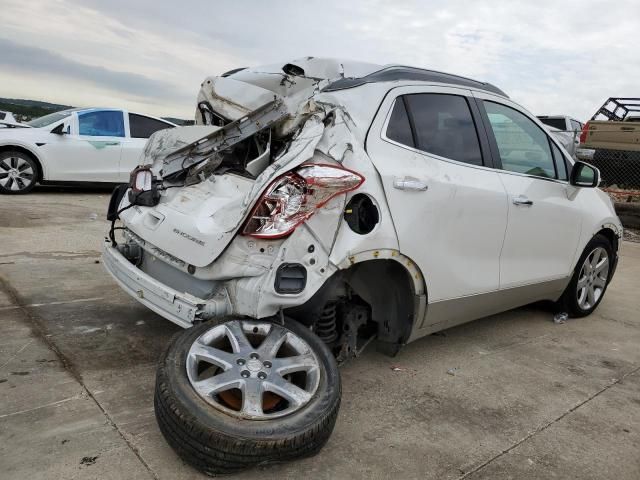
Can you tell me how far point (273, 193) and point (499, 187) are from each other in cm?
169

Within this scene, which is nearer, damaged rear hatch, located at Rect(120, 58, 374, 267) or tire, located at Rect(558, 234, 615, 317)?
damaged rear hatch, located at Rect(120, 58, 374, 267)

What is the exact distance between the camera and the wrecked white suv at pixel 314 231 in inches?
99.6

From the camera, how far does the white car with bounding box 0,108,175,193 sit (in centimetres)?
912

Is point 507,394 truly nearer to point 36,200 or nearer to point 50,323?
point 50,323

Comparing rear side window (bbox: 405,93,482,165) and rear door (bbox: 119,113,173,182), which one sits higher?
rear side window (bbox: 405,93,482,165)

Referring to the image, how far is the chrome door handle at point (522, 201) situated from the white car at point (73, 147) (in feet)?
25.8

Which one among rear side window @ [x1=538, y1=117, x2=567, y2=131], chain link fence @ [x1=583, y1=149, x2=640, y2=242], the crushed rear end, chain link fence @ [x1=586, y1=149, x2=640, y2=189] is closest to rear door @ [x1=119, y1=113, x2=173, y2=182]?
the crushed rear end

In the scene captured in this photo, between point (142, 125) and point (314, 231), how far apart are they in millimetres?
8390

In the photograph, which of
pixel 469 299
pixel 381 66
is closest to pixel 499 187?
pixel 469 299

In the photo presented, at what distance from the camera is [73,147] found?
955 centimetres

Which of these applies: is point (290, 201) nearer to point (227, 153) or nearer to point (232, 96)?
point (227, 153)

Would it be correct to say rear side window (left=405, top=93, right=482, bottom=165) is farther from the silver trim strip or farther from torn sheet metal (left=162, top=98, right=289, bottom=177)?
the silver trim strip

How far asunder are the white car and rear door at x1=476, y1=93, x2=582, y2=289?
7618 millimetres

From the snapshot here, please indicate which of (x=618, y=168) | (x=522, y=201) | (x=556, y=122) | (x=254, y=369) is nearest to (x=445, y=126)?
(x=522, y=201)
